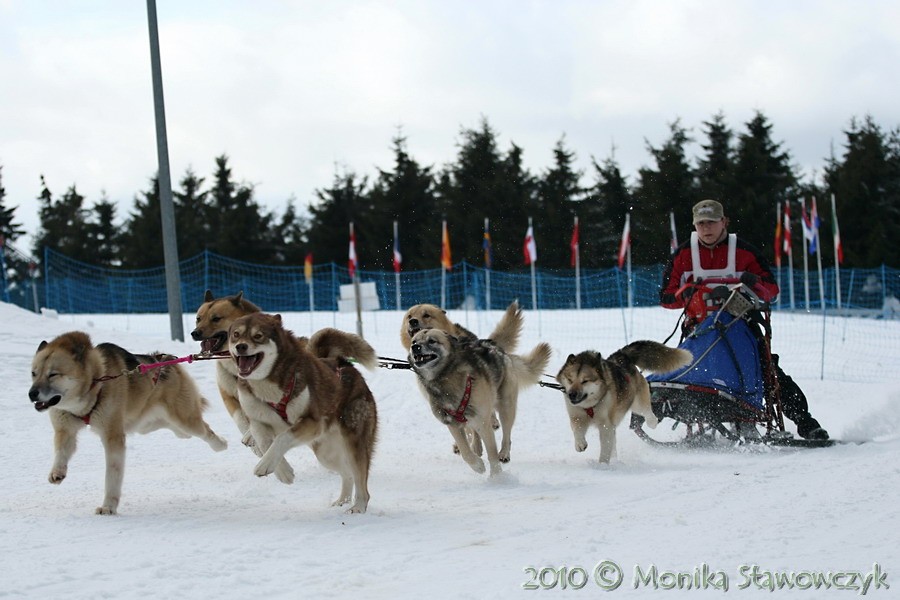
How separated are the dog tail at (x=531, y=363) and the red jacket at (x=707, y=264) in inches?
42.7

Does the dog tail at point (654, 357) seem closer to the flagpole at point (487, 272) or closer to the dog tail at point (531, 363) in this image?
the dog tail at point (531, 363)

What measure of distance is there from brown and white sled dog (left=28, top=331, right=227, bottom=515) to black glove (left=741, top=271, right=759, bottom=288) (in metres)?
4.59

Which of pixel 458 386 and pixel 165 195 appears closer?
pixel 458 386

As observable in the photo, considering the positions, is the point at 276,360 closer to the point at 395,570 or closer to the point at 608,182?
the point at 395,570

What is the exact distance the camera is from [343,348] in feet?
19.6

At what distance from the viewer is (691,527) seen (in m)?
4.40

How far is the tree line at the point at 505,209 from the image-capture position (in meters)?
33.0

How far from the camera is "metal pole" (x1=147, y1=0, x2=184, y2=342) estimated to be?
12430mm

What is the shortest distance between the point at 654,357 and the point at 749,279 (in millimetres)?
981

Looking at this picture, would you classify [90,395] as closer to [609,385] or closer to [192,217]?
[609,385]

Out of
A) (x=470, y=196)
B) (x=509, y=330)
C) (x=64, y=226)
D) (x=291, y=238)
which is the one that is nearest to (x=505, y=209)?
(x=470, y=196)

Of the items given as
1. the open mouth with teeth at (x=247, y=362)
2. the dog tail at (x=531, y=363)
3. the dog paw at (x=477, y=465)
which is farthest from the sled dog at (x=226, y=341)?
the dog tail at (x=531, y=363)

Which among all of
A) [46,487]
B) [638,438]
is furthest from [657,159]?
[46,487]

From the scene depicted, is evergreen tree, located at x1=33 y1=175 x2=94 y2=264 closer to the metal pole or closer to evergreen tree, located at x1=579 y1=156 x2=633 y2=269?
evergreen tree, located at x1=579 y1=156 x2=633 y2=269
